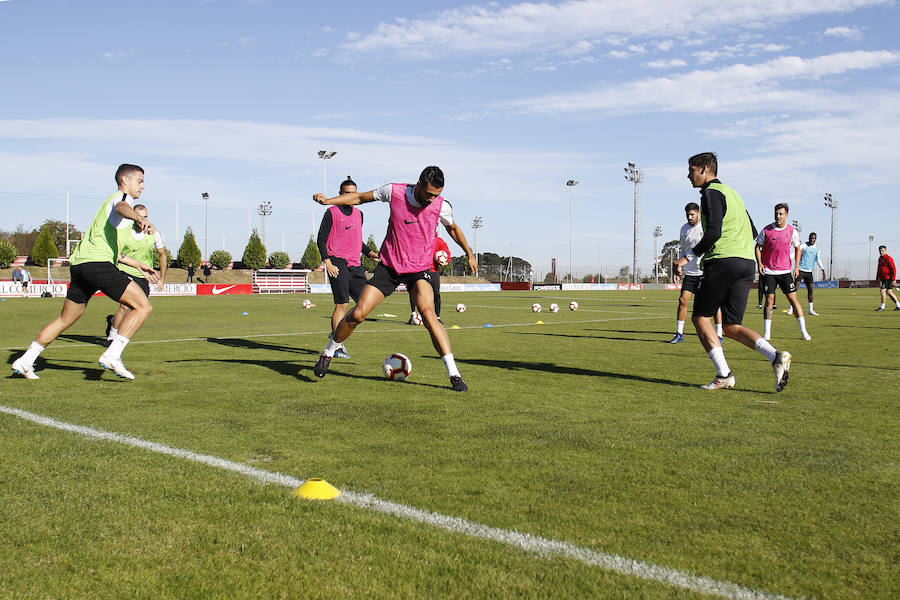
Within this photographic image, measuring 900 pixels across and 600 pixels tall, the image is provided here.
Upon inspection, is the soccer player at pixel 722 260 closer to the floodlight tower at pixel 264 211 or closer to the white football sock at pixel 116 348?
the white football sock at pixel 116 348

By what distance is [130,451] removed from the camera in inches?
164

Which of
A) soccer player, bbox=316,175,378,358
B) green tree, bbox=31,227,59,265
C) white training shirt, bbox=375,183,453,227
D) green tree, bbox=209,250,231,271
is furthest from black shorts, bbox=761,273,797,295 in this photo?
green tree, bbox=209,250,231,271

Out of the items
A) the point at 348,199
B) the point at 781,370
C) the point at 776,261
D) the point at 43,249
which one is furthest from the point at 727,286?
the point at 43,249

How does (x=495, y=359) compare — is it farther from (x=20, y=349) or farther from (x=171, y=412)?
(x=20, y=349)

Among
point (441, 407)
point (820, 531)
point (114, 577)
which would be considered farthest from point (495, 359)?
point (114, 577)

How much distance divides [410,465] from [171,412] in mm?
2383

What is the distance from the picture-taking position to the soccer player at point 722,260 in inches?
259

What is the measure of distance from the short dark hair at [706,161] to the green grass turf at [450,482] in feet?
6.76

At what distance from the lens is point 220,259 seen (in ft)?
224

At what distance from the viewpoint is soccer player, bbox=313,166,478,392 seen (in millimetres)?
6727

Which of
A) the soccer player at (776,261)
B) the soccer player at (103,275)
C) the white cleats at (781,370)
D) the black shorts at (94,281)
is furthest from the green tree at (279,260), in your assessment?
the white cleats at (781,370)

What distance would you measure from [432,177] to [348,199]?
794 millimetres

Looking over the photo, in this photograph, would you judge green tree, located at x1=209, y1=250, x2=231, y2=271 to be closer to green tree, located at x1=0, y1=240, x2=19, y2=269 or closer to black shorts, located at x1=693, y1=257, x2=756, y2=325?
green tree, located at x1=0, y1=240, x2=19, y2=269

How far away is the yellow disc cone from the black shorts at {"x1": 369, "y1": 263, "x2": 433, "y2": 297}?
3593 mm
